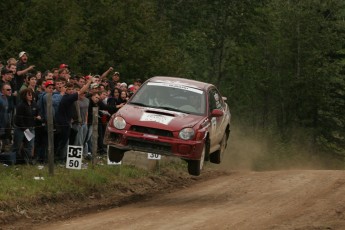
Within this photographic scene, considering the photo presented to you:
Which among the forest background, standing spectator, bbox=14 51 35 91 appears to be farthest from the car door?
the forest background

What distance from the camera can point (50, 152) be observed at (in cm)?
1606

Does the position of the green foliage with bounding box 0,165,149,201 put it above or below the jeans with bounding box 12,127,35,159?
below

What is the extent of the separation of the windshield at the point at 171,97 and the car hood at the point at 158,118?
1.15 feet

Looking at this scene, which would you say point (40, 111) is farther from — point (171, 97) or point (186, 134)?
point (186, 134)

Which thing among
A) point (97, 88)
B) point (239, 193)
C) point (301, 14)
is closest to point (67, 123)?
point (97, 88)

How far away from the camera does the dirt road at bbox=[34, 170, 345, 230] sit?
13.4 meters

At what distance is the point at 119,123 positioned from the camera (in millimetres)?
16406

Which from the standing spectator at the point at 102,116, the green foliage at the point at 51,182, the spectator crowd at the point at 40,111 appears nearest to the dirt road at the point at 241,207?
the green foliage at the point at 51,182

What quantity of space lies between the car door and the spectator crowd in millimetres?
2693

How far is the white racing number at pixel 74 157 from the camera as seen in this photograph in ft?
55.3

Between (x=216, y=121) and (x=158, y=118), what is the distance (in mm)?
2184

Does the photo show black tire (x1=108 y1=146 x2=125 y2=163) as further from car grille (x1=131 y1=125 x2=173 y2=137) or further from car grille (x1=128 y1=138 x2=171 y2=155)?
car grille (x1=131 y1=125 x2=173 y2=137)

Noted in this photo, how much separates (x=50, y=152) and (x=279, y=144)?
38.8 metres

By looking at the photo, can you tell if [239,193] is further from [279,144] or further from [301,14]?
[301,14]
